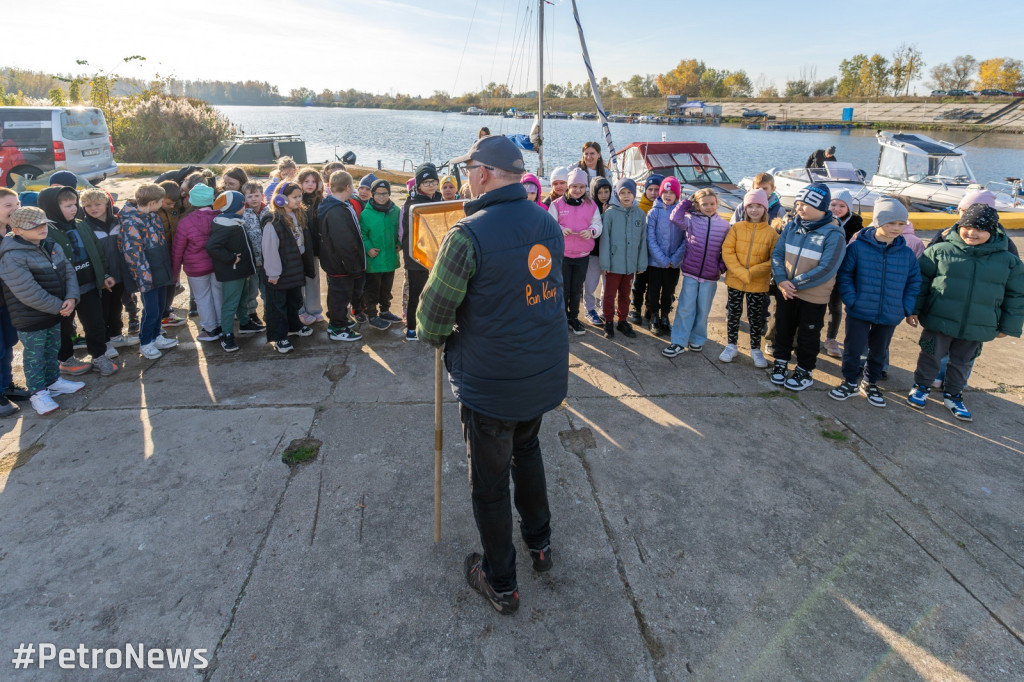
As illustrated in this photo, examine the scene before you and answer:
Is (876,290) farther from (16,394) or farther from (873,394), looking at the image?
(16,394)

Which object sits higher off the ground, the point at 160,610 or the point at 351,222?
the point at 351,222

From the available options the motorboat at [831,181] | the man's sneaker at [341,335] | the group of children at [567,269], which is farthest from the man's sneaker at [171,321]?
the motorboat at [831,181]

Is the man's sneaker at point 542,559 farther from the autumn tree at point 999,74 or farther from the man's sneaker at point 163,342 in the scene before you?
the autumn tree at point 999,74

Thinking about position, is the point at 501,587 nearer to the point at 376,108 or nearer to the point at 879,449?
the point at 879,449

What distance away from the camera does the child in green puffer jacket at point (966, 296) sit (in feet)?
14.4

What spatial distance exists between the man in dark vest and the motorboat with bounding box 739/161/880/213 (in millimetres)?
12795

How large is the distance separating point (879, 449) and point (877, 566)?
1454 millimetres

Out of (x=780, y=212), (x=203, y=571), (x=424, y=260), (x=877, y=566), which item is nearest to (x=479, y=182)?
(x=424, y=260)

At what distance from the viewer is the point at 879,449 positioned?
4.15 metres

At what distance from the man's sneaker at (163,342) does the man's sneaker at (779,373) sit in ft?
20.2

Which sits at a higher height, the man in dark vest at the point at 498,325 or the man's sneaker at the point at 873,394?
the man in dark vest at the point at 498,325

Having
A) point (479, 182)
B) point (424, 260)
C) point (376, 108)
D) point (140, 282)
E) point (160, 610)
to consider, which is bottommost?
point (160, 610)

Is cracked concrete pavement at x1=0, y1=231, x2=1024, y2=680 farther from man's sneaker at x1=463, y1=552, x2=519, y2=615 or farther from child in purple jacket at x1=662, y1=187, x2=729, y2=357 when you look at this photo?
child in purple jacket at x1=662, y1=187, x2=729, y2=357

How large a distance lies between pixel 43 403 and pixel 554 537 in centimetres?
431
